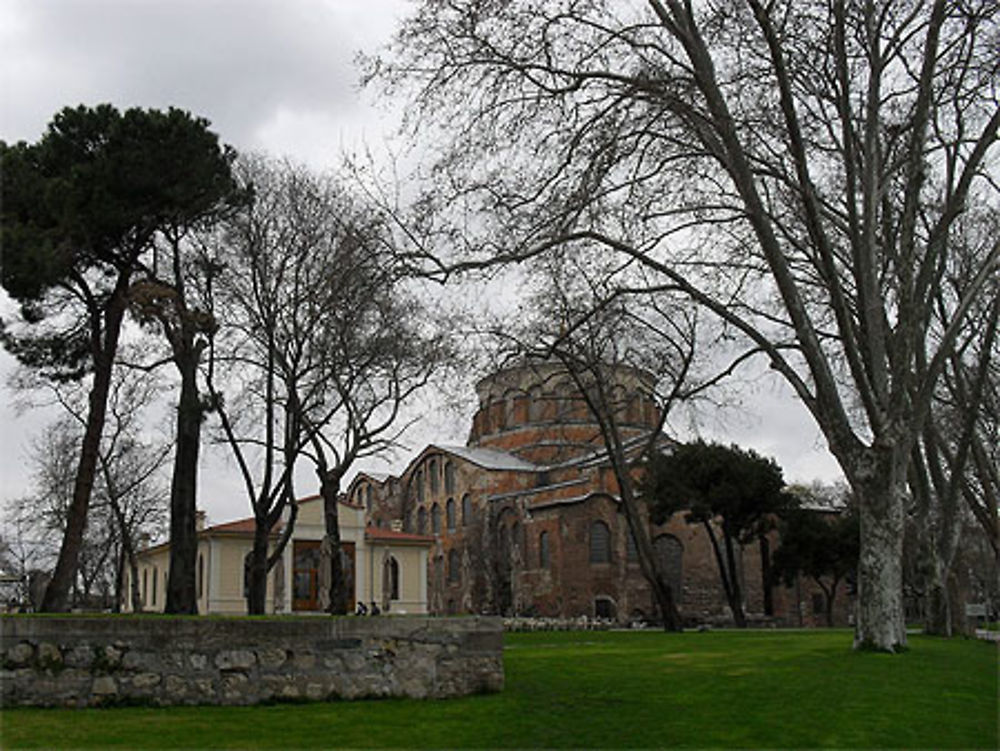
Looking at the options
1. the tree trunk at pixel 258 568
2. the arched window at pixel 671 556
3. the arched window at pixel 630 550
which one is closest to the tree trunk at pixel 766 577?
the arched window at pixel 671 556

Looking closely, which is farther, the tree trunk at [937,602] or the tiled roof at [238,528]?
the tiled roof at [238,528]

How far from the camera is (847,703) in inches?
374

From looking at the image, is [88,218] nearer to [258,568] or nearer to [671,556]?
[258,568]

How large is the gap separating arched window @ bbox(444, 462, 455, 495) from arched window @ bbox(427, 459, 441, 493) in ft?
3.23

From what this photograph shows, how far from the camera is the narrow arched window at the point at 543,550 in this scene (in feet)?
165

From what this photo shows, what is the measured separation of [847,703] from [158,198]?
13084 mm

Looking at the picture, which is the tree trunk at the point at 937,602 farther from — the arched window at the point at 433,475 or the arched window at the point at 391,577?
the arched window at the point at 433,475

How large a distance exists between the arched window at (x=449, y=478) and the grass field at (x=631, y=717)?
4603cm

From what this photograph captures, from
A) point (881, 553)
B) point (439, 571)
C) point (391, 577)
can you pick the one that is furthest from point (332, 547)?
point (439, 571)

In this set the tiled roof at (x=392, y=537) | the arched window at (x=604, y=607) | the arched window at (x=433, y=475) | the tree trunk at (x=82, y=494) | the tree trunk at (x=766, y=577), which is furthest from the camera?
the arched window at (x=433, y=475)

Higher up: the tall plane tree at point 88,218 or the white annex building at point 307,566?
the tall plane tree at point 88,218

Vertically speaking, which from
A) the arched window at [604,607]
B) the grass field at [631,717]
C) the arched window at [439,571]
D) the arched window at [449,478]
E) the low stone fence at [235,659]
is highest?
the arched window at [449,478]

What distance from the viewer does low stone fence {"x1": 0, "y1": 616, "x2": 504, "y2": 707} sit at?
9594 mm

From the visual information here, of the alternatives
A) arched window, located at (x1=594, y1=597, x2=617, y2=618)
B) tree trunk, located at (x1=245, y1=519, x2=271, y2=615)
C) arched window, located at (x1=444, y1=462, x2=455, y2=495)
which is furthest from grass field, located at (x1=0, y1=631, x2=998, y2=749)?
arched window, located at (x1=444, y1=462, x2=455, y2=495)
